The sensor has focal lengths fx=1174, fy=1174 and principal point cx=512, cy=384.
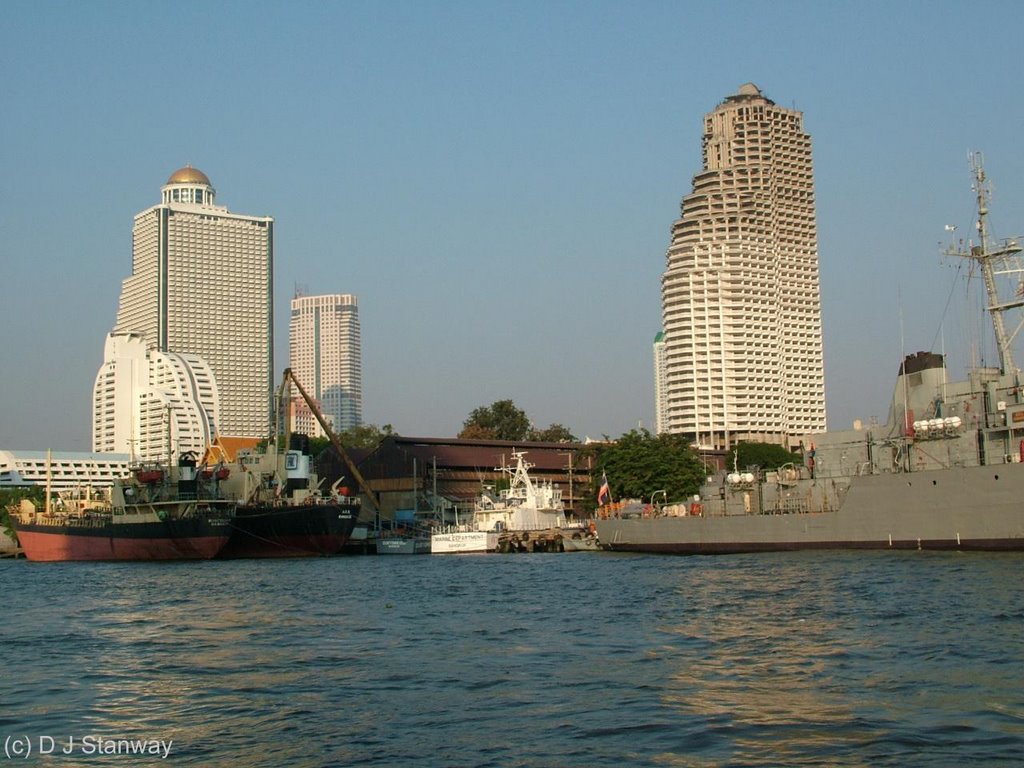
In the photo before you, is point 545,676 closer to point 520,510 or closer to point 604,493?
point 604,493

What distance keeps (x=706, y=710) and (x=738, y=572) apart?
93.1ft

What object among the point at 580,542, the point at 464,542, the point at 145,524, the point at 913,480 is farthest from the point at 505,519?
the point at 913,480

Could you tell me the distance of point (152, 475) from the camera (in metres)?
86.2

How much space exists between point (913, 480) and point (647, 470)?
156 feet

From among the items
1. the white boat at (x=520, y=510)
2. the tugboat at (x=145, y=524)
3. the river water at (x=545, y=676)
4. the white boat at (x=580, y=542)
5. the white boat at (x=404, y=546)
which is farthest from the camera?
the white boat at (x=404, y=546)

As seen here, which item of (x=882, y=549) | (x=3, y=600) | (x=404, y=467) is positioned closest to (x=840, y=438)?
(x=882, y=549)

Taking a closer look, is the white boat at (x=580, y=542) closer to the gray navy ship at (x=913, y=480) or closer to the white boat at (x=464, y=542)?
the white boat at (x=464, y=542)

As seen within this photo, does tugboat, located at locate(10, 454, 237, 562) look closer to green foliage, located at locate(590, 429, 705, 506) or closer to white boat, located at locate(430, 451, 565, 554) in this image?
white boat, located at locate(430, 451, 565, 554)

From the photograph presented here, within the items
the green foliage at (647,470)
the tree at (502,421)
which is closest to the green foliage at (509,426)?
the tree at (502,421)

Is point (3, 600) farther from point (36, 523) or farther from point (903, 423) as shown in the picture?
point (36, 523)

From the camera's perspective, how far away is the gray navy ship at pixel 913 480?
50.4 metres

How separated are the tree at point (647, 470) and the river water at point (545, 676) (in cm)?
5692

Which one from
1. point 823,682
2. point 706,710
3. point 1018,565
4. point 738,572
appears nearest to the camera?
point 706,710

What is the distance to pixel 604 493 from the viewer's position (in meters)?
85.8
